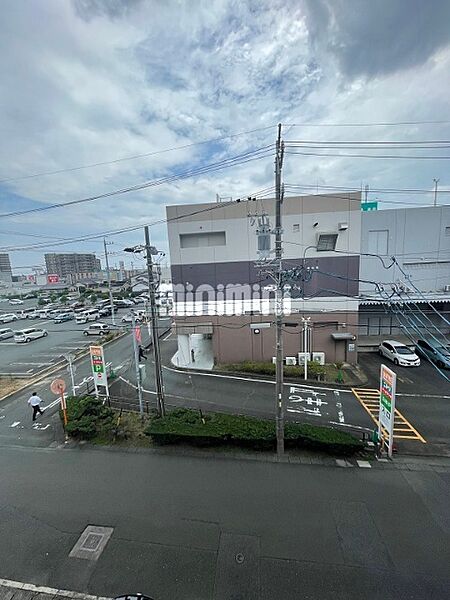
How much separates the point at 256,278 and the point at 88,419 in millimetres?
10654

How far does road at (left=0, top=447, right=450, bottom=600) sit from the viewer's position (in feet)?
14.3

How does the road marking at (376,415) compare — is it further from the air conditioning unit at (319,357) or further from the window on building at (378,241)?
the window on building at (378,241)

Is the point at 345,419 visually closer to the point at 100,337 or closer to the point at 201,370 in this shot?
the point at 201,370

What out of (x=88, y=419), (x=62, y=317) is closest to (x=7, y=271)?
(x=62, y=317)

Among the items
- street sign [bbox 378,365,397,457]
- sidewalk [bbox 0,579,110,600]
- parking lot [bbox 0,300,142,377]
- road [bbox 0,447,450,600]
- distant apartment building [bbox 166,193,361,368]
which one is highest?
distant apartment building [bbox 166,193,361,368]

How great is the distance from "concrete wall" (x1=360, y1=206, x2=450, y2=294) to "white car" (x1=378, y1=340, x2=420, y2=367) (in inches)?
151

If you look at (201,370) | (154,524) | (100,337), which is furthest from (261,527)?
(100,337)

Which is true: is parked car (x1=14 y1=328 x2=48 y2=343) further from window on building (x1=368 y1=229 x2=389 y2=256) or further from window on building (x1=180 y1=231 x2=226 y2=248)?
window on building (x1=368 y1=229 x2=389 y2=256)

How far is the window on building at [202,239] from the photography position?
613 inches

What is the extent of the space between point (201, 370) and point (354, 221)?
1211 centimetres

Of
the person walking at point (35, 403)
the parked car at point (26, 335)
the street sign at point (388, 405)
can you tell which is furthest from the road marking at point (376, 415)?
the parked car at point (26, 335)

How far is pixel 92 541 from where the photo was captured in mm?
5172

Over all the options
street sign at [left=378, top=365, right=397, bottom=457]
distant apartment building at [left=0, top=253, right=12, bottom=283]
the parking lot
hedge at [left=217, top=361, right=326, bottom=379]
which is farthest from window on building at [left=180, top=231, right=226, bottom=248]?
distant apartment building at [left=0, top=253, right=12, bottom=283]

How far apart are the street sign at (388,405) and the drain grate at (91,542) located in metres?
7.50
